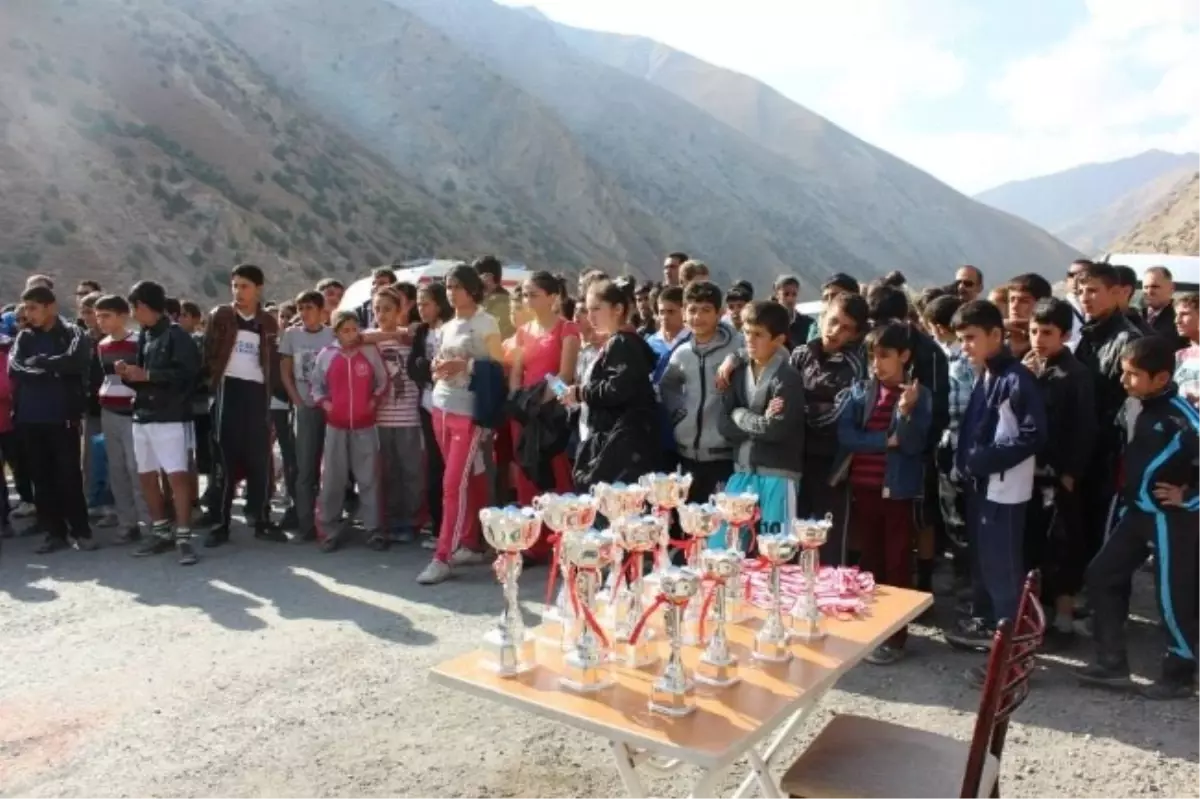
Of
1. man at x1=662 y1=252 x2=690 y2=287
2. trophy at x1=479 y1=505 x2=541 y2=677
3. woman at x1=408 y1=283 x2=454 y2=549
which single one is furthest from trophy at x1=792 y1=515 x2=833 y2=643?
man at x1=662 y1=252 x2=690 y2=287

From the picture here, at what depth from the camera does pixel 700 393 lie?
5367 millimetres

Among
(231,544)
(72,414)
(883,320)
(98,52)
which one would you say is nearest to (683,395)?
(883,320)

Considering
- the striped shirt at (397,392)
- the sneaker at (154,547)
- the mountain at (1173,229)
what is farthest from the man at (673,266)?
the mountain at (1173,229)

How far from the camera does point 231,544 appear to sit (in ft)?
24.8

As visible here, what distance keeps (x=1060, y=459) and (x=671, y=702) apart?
3302 millimetres

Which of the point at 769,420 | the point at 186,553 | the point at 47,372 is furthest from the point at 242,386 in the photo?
the point at 769,420

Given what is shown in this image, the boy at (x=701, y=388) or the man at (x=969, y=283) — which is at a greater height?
the man at (x=969, y=283)

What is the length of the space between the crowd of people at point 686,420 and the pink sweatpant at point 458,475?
0.02 metres

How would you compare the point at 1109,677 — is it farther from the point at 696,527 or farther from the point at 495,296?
the point at 495,296

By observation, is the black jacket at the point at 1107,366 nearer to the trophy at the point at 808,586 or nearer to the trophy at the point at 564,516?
the trophy at the point at 808,586

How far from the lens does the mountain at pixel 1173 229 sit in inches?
1330

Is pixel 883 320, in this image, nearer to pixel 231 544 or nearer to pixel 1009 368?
pixel 1009 368

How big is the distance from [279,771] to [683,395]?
2.78 meters

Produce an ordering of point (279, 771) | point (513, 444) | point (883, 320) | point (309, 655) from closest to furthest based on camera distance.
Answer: point (279, 771), point (309, 655), point (883, 320), point (513, 444)
